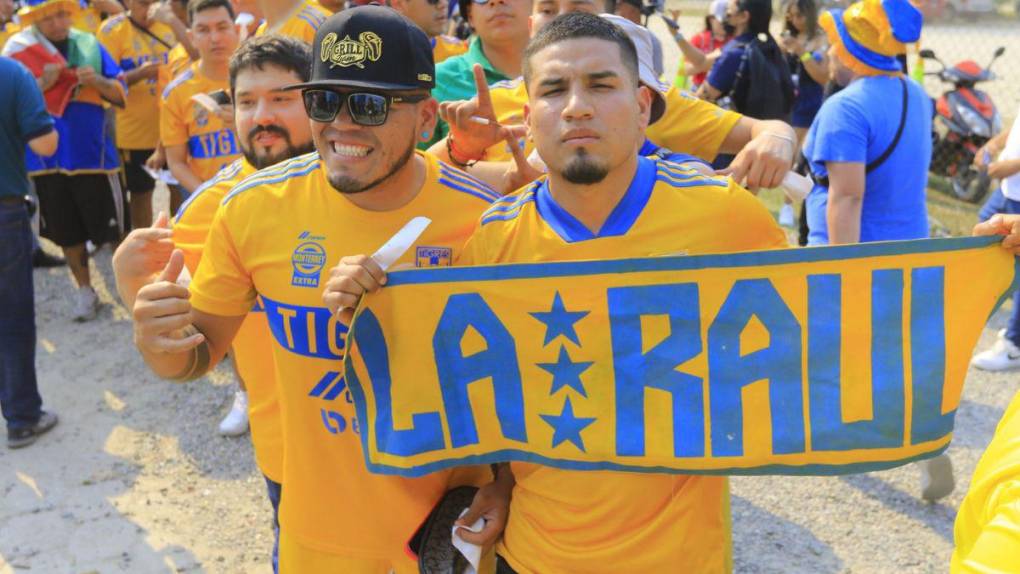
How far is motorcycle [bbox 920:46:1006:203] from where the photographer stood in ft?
31.7

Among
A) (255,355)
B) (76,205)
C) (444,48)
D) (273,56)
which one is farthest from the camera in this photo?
(76,205)

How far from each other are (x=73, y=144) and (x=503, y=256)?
20.8 ft

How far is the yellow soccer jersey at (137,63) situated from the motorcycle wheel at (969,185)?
25.7 ft

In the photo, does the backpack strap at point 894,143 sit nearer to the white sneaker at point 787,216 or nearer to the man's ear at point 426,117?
the man's ear at point 426,117

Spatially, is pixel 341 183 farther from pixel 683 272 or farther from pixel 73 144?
pixel 73 144

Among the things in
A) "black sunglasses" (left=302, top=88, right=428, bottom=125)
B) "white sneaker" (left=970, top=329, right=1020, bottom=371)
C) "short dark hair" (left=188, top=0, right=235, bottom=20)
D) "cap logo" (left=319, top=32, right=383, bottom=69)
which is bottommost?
"white sneaker" (left=970, top=329, right=1020, bottom=371)

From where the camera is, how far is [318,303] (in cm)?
257

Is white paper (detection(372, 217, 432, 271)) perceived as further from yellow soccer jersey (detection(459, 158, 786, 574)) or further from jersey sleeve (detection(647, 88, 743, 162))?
jersey sleeve (detection(647, 88, 743, 162))

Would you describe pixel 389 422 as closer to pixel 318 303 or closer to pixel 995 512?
pixel 318 303

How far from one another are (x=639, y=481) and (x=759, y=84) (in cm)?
503

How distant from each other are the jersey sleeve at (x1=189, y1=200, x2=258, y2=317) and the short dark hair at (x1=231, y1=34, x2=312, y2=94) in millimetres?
769

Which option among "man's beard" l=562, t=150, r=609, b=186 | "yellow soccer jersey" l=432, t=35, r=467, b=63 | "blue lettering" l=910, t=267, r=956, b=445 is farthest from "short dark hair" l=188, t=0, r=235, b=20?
"blue lettering" l=910, t=267, r=956, b=445

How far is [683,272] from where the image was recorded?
230 centimetres

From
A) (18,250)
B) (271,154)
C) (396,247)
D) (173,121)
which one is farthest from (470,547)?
(173,121)
